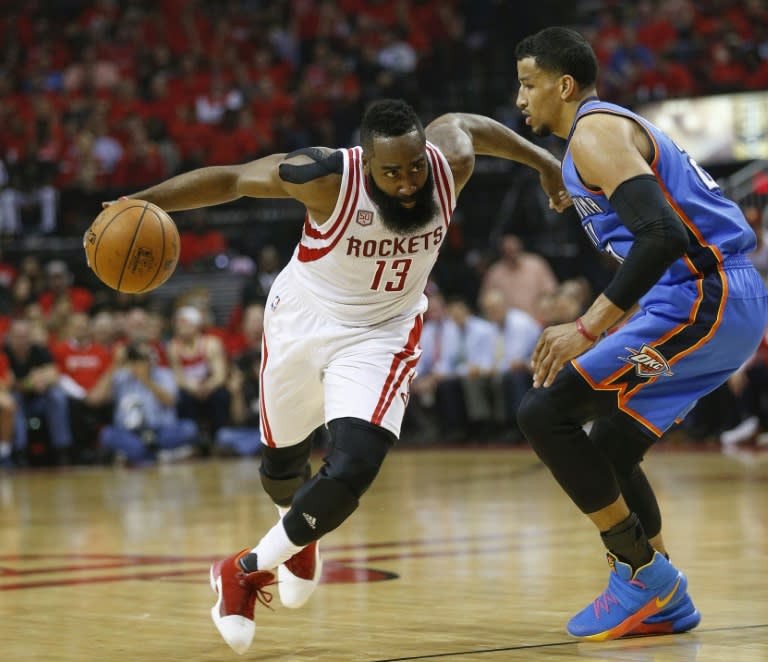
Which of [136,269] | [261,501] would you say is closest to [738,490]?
[261,501]

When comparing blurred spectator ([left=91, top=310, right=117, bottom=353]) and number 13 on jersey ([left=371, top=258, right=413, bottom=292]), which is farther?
blurred spectator ([left=91, top=310, right=117, bottom=353])

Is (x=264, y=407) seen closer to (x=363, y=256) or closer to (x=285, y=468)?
(x=285, y=468)

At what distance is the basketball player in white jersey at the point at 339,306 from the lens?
409cm

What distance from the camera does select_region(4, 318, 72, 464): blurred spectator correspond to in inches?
489

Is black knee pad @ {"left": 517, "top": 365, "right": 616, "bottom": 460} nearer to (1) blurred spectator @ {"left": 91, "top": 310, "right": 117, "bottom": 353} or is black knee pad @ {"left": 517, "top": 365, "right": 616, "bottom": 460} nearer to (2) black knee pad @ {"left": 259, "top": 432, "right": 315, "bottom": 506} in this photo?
(2) black knee pad @ {"left": 259, "top": 432, "right": 315, "bottom": 506}

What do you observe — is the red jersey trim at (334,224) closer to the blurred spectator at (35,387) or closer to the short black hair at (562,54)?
the short black hair at (562,54)

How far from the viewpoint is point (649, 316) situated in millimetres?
4156

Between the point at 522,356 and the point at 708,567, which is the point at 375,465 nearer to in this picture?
the point at 708,567

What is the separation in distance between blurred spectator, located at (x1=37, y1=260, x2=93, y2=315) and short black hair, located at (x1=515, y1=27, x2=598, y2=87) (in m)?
10.5

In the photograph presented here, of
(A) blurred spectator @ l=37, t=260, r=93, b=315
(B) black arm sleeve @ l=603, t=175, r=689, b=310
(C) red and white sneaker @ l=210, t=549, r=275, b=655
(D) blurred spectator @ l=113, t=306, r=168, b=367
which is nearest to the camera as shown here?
(B) black arm sleeve @ l=603, t=175, r=689, b=310

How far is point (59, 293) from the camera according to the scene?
46.9 ft

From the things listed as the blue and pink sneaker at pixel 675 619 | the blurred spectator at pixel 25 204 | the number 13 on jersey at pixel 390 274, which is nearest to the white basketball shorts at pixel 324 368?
the number 13 on jersey at pixel 390 274

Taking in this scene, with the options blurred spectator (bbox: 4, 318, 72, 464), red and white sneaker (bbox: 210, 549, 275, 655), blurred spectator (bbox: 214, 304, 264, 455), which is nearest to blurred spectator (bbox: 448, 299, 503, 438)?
blurred spectator (bbox: 214, 304, 264, 455)

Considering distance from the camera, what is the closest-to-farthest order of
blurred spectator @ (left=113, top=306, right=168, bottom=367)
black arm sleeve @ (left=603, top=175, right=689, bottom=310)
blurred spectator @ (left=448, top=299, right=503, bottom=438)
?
1. black arm sleeve @ (left=603, top=175, right=689, bottom=310)
2. blurred spectator @ (left=113, top=306, right=168, bottom=367)
3. blurred spectator @ (left=448, top=299, right=503, bottom=438)
